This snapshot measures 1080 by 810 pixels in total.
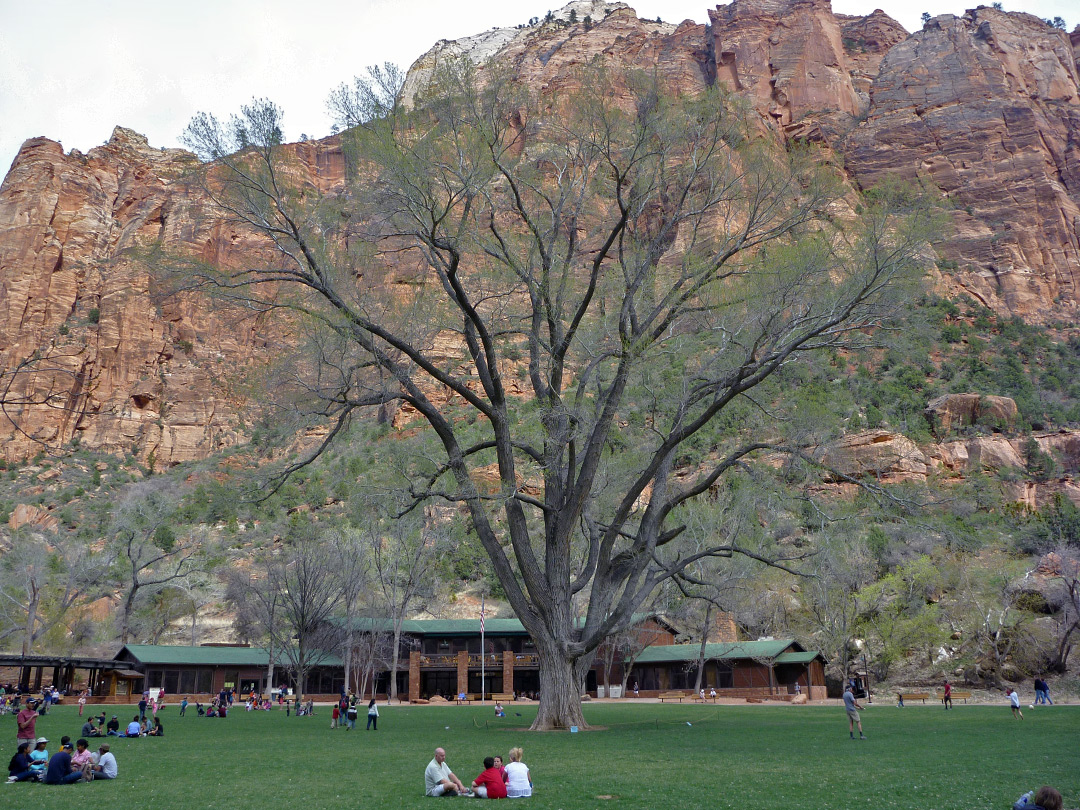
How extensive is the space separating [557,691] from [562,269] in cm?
1018

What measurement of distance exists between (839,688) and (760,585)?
270 inches

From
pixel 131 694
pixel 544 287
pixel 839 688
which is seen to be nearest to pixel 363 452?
pixel 131 694

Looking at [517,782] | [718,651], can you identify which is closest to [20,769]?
[517,782]

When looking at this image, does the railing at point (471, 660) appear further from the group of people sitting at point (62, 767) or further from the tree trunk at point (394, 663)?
the group of people sitting at point (62, 767)

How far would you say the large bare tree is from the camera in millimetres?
16719

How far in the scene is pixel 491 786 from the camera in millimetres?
9578

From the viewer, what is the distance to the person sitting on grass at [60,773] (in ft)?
36.0

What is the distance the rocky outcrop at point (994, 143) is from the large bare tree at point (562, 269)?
261 ft

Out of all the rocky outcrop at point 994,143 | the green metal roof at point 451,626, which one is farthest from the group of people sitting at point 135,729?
the rocky outcrop at point 994,143

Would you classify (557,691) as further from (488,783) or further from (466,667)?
(466,667)

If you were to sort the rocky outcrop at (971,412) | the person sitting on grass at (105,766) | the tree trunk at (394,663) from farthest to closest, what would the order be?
the rocky outcrop at (971,412)
the tree trunk at (394,663)
the person sitting on grass at (105,766)

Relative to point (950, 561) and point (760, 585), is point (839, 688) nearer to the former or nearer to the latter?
point (760, 585)

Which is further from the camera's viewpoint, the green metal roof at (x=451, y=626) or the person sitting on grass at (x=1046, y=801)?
the green metal roof at (x=451, y=626)

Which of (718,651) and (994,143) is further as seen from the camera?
(994,143)
